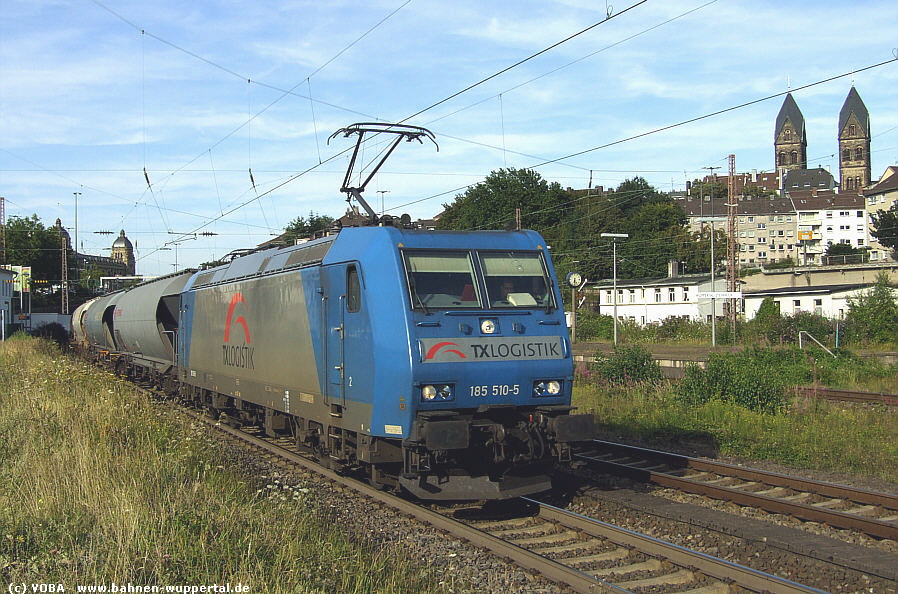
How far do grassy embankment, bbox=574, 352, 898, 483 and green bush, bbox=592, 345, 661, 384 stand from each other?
73cm

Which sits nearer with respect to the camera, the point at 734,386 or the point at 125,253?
the point at 734,386

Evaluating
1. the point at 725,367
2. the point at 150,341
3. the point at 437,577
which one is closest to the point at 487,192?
the point at 150,341

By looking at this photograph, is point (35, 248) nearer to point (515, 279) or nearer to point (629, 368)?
point (629, 368)

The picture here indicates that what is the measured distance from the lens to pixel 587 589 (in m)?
6.73

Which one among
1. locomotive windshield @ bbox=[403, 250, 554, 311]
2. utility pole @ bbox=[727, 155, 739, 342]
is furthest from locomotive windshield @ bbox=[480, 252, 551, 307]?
utility pole @ bbox=[727, 155, 739, 342]

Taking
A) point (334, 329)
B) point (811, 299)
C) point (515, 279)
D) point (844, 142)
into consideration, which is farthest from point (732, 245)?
point (844, 142)

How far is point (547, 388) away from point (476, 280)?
1565 mm

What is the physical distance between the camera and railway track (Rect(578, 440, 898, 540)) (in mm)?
8938

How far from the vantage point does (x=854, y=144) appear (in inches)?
6289

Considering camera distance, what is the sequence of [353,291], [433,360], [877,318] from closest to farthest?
[433,360]
[353,291]
[877,318]

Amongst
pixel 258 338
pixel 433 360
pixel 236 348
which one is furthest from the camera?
pixel 236 348

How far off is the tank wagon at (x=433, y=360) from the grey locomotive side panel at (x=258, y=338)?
6 cm

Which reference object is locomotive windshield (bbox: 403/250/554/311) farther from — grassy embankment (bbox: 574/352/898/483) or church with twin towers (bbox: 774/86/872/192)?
church with twin towers (bbox: 774/86/872/192)

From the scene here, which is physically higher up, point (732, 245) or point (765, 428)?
point (732, 245)
